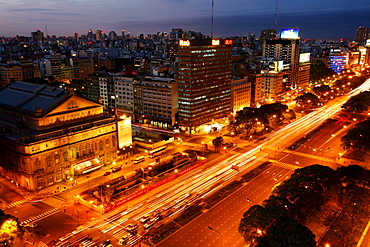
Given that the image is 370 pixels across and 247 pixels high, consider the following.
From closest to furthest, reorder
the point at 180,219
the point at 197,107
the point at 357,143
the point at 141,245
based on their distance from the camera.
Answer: the point at 141,245 → the point at 180,219 → the point at 357,143 → the point at 197,107

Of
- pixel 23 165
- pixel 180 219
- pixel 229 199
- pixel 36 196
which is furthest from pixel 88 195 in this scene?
pixel 229 199

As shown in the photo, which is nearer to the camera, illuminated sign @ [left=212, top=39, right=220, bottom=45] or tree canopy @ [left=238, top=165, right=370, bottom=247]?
tree canopy @ [left=238, top=165, right=370, bottom=247]

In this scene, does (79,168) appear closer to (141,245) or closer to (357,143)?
(141,245)

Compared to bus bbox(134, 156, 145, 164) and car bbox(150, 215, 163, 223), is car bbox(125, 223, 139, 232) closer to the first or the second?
car bbox(150, 215, 163, 223)

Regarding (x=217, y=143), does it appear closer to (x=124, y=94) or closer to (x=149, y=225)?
(x=149, y=225)

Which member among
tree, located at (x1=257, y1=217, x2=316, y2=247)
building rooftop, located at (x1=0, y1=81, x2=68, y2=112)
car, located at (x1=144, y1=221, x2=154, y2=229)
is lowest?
car, located at (x1=144, y1=221, x2=154, y2=229)

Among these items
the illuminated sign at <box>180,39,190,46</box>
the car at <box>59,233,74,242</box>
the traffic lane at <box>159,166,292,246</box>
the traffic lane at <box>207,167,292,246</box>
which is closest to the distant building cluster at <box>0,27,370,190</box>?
the illuminated sign at <box>180,39,190,46</box>
